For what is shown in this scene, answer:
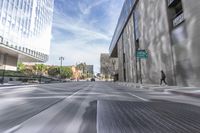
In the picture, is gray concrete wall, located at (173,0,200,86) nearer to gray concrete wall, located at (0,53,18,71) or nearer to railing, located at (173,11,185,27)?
railing, located at (173,11,185,27)

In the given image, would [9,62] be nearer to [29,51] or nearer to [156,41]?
[29,51]

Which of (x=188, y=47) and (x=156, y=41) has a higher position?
(x=156, y=41)

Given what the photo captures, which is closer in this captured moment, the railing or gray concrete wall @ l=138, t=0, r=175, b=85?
the railing

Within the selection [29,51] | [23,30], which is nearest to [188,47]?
[23,30]

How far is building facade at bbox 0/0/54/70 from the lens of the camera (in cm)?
3679

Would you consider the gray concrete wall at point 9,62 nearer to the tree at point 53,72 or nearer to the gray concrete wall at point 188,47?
the tree at point 53,72

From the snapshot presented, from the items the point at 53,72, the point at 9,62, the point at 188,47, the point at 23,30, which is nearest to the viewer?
the point at 188,47

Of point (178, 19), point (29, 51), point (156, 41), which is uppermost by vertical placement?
point (29, 51)

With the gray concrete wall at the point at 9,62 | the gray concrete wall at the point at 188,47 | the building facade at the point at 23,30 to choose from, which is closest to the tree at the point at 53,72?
the building facade at the point at 23,30

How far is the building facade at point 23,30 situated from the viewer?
3679 centimetres

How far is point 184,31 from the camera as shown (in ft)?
50.3

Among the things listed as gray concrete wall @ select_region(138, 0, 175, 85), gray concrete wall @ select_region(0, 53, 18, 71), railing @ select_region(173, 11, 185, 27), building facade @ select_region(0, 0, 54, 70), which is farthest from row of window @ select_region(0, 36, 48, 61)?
railing @ select_region(173, 11, 185, 27)

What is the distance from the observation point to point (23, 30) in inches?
1735

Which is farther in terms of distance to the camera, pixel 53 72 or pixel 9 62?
pixel 53 72
